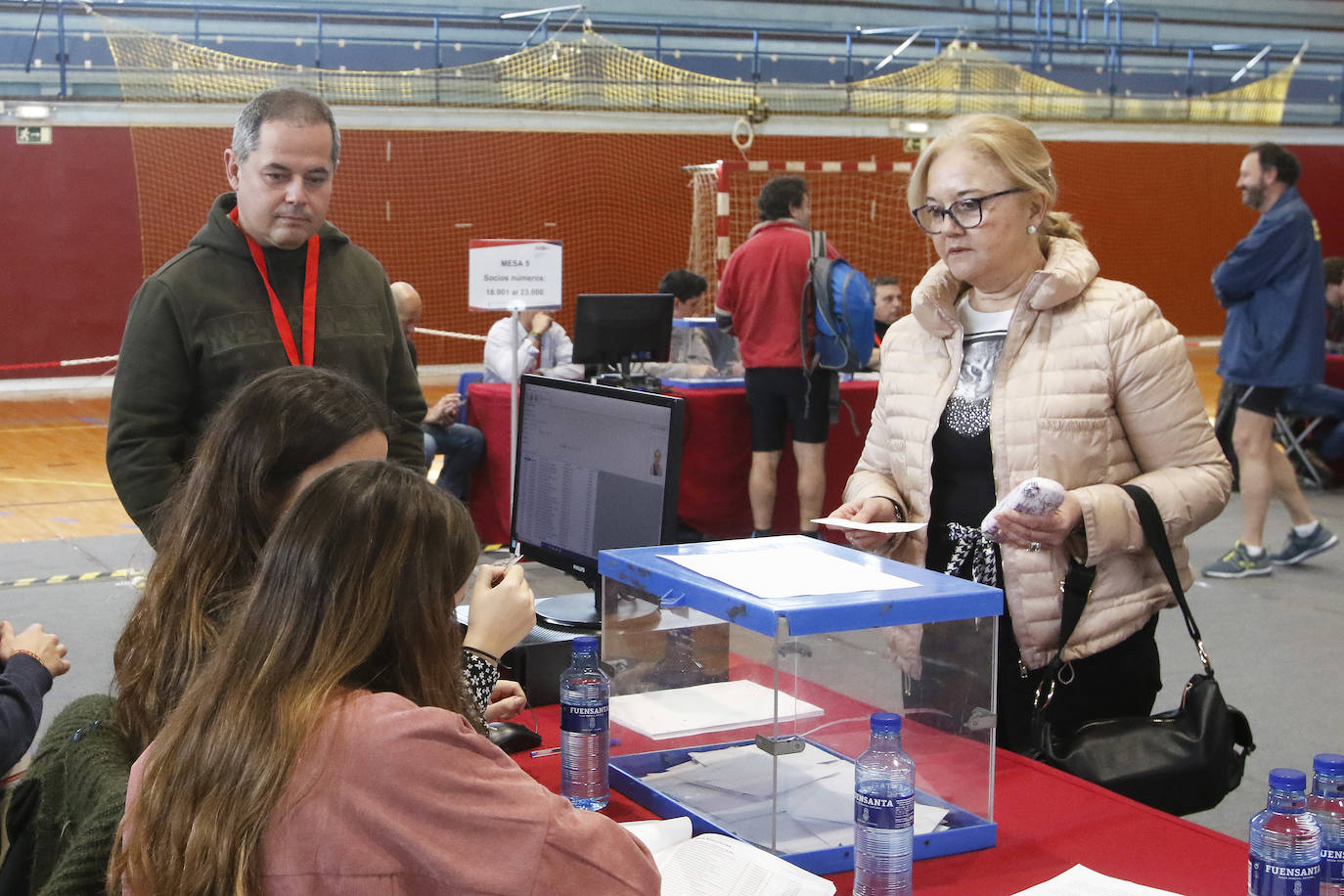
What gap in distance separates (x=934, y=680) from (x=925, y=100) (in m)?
13.3

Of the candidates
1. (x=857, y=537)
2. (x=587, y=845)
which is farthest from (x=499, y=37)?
(x=587, y=845)

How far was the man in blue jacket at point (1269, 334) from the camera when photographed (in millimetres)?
5355

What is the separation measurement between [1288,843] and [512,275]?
4314 mm

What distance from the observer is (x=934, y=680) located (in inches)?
59.3

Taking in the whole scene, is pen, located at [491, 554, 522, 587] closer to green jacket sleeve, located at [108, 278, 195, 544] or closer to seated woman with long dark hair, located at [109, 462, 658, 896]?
seated woman with long dark hair, located at [109, 462, 658, 896]

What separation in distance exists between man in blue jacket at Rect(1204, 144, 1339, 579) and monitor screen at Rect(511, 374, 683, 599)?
390 centimetres

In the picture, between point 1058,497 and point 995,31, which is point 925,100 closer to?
point 995,31

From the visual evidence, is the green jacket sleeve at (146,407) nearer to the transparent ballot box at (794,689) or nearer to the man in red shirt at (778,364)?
the transparent ballot box at (794,689)

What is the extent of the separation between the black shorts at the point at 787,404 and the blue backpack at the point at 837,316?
10cm

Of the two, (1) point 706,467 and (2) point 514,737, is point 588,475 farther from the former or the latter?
(1) point 706,467

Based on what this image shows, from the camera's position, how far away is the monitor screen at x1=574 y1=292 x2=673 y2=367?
5.75 metres

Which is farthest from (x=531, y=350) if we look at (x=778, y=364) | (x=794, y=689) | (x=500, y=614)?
Answer: (x=794, y=689)

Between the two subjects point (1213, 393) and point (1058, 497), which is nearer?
point (1058, 497)

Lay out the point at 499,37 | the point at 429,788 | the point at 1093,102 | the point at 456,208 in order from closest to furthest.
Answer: the point at 429,788 < the point at 456,208 < the point at 499,37 < the point at 1093,102
